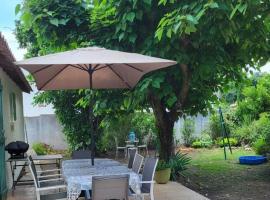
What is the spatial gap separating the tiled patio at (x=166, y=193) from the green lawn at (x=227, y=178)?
2.00 ft

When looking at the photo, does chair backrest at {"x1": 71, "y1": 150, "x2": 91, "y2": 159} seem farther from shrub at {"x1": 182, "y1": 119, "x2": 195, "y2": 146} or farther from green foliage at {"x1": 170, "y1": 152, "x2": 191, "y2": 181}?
shrub at {"x1": 182, "y1": 119, "x2": 195, "y2": 146}

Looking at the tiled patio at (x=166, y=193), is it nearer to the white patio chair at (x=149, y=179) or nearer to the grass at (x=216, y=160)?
the white patio chair at (x=149, y=179)

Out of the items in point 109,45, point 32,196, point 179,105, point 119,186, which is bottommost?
point 32,196

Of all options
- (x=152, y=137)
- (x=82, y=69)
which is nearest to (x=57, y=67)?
(x=82, y=69)

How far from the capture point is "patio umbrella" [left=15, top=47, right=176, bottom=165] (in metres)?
5.46

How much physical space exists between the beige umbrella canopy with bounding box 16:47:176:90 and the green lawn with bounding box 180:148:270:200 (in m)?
3.04

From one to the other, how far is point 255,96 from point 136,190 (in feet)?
29.2

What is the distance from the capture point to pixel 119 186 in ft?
16.1

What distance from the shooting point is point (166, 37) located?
291 inches

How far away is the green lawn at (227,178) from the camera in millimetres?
8625

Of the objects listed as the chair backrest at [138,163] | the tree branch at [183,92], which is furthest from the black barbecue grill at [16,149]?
the tree branch at [183,92]

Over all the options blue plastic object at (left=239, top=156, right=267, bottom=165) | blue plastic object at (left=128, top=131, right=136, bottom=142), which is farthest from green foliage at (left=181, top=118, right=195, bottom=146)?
blue plastic object at (left=239, top=156, right=267, bottom=165)

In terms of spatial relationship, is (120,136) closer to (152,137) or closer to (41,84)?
(152,137)

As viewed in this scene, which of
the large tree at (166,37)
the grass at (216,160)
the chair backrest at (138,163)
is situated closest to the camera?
the chair backrest at (138,163)
